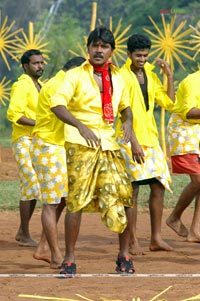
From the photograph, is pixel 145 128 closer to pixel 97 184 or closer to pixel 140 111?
pixel 140 111

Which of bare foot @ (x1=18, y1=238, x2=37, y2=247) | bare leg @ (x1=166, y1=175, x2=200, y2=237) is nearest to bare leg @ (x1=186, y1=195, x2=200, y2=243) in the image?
bare leg @ (x1=166, y1=175, x2=200, y2=237)

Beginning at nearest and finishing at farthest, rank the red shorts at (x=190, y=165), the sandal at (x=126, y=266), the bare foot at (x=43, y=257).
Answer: the sandal at (x=126, y=266) < the bare foot at (x=43, y=257) < the red shorts at (x=190, y=165)

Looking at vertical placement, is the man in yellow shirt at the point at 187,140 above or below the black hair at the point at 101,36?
below

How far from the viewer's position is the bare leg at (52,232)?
8633 millimetres

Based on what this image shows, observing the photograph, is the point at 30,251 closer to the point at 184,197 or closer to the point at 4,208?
the point at 184,197

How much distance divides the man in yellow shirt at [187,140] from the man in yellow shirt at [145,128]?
0.73ft

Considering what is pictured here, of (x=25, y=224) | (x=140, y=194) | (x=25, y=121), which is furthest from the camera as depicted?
(x=140, y=194)

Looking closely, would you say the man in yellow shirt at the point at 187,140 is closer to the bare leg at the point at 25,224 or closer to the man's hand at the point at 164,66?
the man's hand at the point at 164,66

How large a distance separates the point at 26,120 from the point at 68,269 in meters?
2.25

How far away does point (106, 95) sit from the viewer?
26.4 ft

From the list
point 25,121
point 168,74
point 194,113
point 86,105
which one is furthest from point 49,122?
point 194,113

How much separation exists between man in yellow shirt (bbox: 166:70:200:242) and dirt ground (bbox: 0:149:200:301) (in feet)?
1.34

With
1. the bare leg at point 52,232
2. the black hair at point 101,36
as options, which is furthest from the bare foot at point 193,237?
the black hair at point 101,36

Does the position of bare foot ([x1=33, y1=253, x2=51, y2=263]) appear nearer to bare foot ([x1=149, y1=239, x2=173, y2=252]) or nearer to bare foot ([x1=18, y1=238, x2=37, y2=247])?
bare foot ([x1=18, y1=238, x2=37, y2=247])
